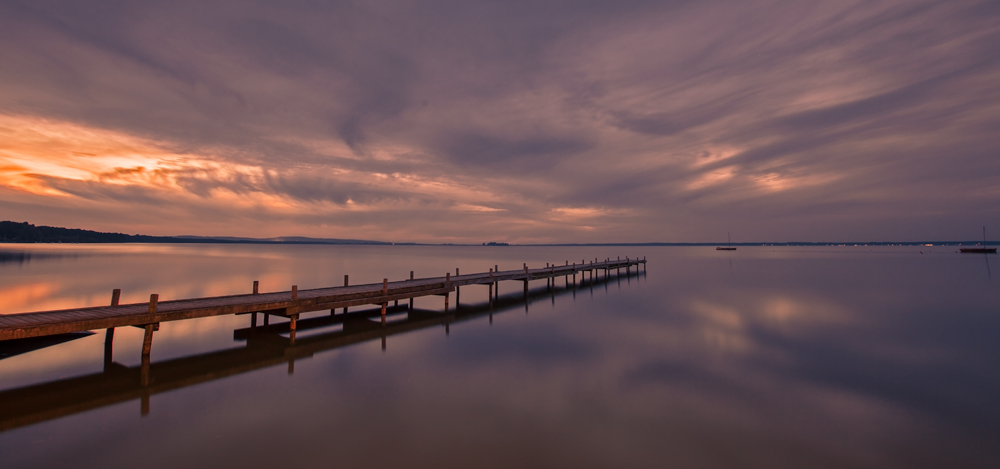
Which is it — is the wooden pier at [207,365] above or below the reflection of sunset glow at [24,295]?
below

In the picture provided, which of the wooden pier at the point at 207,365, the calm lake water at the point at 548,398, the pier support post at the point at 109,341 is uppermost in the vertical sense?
the pier support post at the point at 109,341

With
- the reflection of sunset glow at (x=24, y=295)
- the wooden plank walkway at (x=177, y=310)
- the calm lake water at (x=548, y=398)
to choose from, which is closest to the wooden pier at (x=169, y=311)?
the wooden plank walkway at (x=177, y=310)

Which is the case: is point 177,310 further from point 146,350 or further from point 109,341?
point 109,341

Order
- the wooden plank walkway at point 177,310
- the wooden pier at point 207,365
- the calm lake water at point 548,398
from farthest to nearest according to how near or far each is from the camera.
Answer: the wooden plank walkway at point 177,310, the wooden pier at point 207,365, the calm lake water at point 548,398

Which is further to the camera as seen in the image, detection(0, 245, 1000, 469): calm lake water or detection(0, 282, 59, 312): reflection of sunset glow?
detection(0, 282, 59, 312): reflection of sunset glow

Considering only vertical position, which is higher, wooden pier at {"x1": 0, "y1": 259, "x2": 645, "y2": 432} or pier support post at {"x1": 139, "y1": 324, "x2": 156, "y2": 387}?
pier support post at {"x1": 139, "y1": 324, "x2": 156, "y2": 387}

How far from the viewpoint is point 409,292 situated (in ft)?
72.2

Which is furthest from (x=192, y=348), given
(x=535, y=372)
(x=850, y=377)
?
(x=850, y=377)

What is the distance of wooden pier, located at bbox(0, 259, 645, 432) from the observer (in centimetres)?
1041

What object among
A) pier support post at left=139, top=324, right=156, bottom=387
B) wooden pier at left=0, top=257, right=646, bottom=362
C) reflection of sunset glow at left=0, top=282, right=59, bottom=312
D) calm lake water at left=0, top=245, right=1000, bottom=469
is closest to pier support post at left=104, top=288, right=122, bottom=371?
wooden pier at left=0, top=257, right=646, bottom=362

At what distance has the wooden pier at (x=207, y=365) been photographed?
10.4 metres

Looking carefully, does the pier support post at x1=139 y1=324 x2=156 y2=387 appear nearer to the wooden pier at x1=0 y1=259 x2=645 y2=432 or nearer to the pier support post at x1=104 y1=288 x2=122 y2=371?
the wooden pier at x1=0 y1=259 x2=645 y2=432

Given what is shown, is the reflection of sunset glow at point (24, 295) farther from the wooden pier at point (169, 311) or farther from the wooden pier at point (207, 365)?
the wooden pier at point (207, 365)

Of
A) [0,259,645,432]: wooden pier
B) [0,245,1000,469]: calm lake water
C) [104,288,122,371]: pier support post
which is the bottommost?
[0,245,1000,469]: calm lake water
